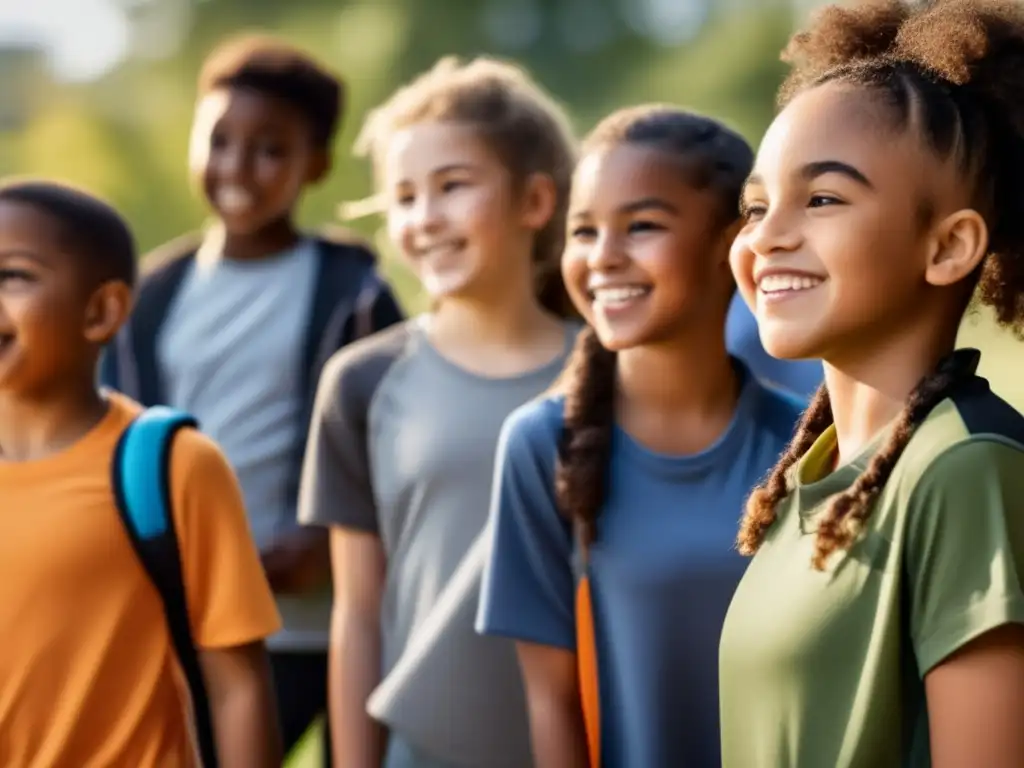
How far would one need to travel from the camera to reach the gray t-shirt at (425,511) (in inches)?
145

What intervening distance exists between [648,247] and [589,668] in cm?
69

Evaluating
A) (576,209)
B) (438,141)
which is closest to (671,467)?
(576,209)

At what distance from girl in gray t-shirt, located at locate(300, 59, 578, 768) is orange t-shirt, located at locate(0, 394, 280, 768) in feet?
2.04

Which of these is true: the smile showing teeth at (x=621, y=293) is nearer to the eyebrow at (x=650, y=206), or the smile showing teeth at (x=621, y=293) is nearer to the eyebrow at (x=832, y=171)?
the eyebrow at (x=650, y=206)

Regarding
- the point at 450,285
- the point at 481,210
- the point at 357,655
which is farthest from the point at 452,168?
the point at 357,655

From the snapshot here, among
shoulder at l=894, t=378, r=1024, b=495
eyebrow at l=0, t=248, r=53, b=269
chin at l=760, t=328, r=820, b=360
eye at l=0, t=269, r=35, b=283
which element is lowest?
shoulder at l=894, t=378, r=1024, b=495

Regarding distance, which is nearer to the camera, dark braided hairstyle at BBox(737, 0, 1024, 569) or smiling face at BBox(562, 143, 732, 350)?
dark braided hairstyle at BBox(737, 0, 1024, 569)

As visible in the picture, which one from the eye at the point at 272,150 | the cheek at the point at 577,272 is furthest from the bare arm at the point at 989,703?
the eye at the point at 272,150

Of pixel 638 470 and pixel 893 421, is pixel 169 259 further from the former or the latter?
pixel 893 421

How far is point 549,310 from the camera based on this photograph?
161 inches

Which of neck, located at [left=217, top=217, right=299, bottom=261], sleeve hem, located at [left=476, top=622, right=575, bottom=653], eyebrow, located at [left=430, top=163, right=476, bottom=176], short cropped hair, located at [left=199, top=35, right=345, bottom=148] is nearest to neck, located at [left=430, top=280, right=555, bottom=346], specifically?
eyebrow, located at [left=430, top=163, right=476, bottom=176]

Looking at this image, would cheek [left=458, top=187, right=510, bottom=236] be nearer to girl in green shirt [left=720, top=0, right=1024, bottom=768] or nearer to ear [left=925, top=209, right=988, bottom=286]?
girl in green shirt [left=720, top=0, right=1024, bottom=768]

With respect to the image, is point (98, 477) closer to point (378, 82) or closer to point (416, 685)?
point (416, 685)

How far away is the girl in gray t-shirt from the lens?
12.5 feet
